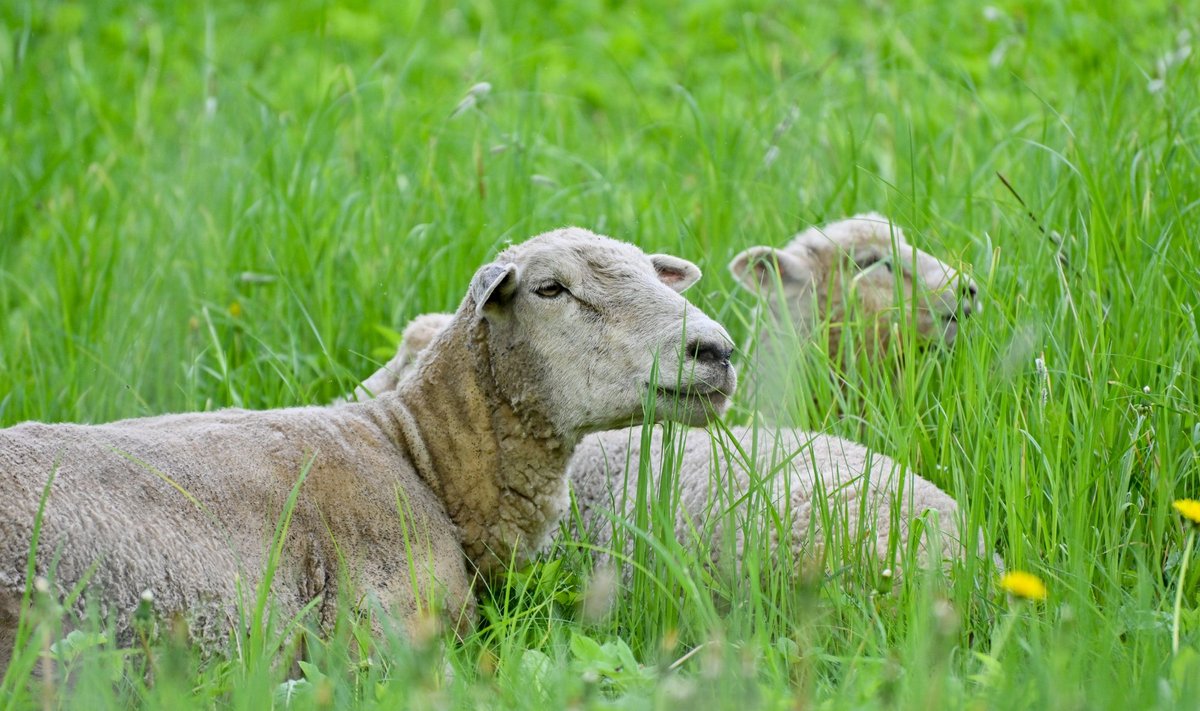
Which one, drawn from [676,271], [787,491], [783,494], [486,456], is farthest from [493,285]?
→ [783,494]

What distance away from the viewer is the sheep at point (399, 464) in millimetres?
3080

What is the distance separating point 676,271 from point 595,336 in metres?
0.61

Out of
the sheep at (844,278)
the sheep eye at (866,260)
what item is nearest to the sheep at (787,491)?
the sheep at (844,278)

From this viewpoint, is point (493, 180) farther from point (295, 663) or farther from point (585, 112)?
point (585, 112)

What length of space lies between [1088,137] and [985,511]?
6.96 ft

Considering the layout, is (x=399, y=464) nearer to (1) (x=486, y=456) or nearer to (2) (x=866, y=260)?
(1) (x=486, y=456)

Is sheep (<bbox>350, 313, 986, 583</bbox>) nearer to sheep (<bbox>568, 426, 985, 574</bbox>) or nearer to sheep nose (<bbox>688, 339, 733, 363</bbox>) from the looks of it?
sheep (<bbox>568, 426, 985, 574</bbox>)

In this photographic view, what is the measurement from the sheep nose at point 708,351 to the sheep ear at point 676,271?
65 cm

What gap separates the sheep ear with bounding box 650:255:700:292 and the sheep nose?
65cm

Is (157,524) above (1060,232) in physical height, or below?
below

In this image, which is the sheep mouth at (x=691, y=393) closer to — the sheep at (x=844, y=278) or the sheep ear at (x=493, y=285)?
the sheep ear at (x=493, y=285)

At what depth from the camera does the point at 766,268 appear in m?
5.22

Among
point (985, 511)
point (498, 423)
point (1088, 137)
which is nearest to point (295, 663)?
point (498, 423)

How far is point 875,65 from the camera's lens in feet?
22.7
